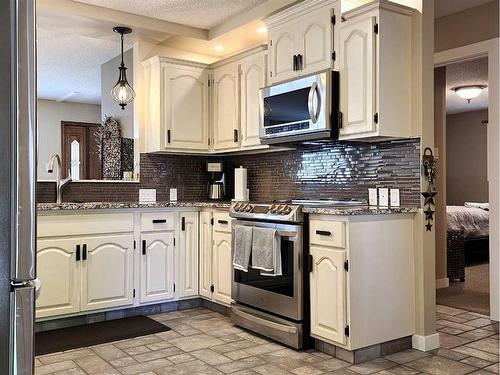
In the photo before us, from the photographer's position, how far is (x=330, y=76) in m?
3.26

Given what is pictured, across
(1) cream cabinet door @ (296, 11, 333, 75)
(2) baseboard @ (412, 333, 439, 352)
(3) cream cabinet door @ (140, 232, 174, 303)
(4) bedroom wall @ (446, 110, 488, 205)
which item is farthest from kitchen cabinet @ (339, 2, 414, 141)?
(4) bedroom wall @ (446, 110, 488, 205)

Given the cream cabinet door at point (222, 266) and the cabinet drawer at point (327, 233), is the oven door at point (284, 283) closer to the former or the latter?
the cabinet drawer at point (327, 233)

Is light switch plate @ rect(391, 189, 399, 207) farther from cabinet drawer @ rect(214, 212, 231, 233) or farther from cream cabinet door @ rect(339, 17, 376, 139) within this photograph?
cabinet drawer @ rect(214, 212, 231, 233)

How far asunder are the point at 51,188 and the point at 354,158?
249 centimetres

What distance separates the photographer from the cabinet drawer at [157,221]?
157 inches

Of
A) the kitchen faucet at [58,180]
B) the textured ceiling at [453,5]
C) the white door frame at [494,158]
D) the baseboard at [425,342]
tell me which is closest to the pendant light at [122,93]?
the kitchen faucet at [58,180]

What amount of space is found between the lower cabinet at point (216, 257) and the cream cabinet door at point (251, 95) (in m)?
0.73

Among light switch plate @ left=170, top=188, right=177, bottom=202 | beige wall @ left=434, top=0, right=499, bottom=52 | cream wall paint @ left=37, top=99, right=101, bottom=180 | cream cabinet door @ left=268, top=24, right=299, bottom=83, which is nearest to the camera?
cream cabinet door @ left=268, top=24, right=299, bottom=83

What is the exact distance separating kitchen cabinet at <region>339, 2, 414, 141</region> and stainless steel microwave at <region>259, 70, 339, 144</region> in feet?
0.29

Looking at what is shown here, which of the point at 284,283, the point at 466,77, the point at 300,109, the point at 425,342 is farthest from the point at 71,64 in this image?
the point at 466,77

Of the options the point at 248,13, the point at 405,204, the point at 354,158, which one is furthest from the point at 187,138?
the point at 405,204

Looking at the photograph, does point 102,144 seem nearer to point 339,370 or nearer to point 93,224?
point 93,224

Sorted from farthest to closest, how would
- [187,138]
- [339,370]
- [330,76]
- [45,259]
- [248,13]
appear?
1. [187,138]
2. [248,13]
3. [45,259]
4. [330,76]
5. [339,370]

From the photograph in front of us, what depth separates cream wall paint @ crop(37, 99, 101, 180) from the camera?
15.0 ft
